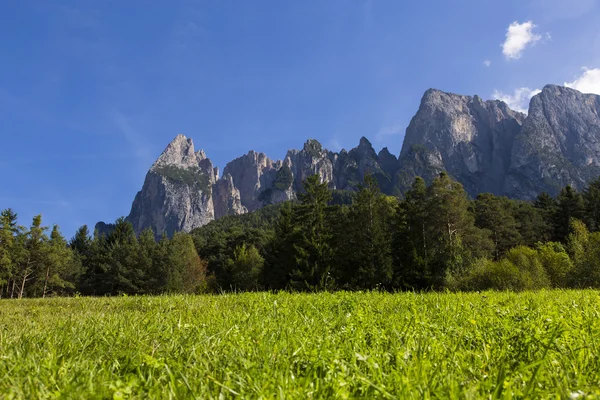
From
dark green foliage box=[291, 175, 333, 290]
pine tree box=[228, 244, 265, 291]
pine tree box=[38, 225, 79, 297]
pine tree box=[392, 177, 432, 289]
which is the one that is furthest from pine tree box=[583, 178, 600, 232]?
pine tree box=[38, 225, 79, 297]

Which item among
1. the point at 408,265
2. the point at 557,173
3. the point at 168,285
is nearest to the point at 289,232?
the point at 408,265

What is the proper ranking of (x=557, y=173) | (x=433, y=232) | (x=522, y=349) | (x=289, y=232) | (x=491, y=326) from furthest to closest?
(x=557, y=173) → (x=289, y=232) → (x=433, y=232) → (x=491, y=326) → (x=522, y=349)

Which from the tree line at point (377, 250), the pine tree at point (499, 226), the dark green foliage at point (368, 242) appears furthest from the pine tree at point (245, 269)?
the pine tree at point (499, 226)

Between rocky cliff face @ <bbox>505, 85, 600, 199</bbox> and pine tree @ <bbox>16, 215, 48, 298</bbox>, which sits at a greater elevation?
rocky cliff face @ <bbox>505, 85, 600, 199</bbox>

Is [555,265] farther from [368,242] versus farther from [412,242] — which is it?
[368,242]

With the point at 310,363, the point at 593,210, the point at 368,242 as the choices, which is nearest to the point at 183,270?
the point at 368,242

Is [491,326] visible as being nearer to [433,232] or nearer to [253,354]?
[253,354]

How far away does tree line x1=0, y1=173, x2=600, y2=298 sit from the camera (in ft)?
95.5

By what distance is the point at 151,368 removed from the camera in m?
2.22

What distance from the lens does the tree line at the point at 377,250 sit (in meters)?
29.1

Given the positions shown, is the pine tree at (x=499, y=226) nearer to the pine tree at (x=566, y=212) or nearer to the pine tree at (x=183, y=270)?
the pine tree at (x=566, y=212)

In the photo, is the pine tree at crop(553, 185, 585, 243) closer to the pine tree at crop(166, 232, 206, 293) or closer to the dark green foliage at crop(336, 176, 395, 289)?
the dark green foliage at crop(336, 176, 395, 289)

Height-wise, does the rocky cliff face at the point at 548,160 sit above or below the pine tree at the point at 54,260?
above

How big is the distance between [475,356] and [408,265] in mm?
40275
